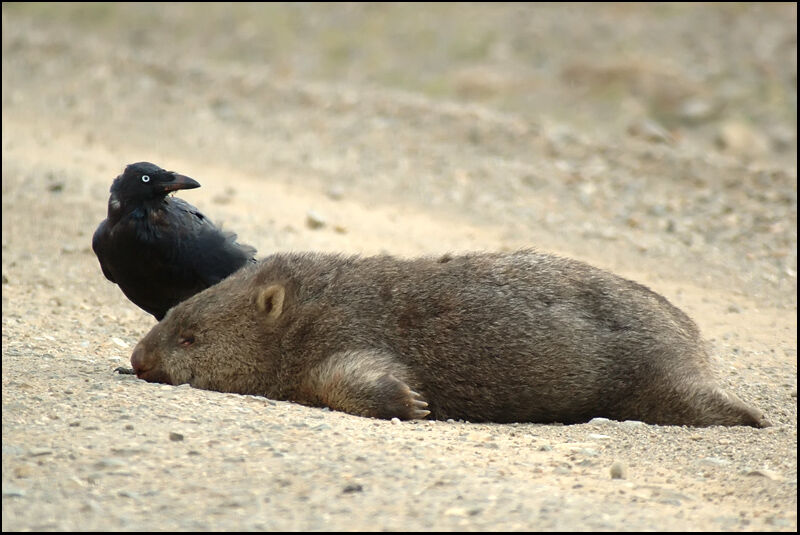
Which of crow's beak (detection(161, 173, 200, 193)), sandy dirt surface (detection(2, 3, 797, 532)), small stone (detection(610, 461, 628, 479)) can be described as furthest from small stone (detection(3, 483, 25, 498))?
crow's beak (detection(161, 173, 200, 193))

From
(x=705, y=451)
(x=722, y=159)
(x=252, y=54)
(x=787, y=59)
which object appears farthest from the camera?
(x=252, y=54)

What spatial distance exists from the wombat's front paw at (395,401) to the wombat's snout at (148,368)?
1506mm

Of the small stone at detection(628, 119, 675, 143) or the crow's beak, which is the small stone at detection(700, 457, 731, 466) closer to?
the crow's beak

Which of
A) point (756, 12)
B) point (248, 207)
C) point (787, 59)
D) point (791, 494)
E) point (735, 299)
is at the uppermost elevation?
point (756, 12)

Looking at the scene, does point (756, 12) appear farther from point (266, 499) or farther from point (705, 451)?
point (266, 499)

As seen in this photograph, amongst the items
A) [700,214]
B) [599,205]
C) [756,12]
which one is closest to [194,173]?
[599,205]

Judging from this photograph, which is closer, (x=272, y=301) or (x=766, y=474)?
(x=766, y=474)

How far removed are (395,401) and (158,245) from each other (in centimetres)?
255

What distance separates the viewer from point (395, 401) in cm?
648

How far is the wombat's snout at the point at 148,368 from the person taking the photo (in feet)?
23.2

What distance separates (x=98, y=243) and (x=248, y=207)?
431 centimetres

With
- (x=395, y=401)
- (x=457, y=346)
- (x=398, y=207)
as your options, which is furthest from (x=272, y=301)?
(x=398, y=207)

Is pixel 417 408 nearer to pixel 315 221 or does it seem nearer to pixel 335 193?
pixel 315 221

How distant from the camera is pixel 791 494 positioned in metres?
5.16
